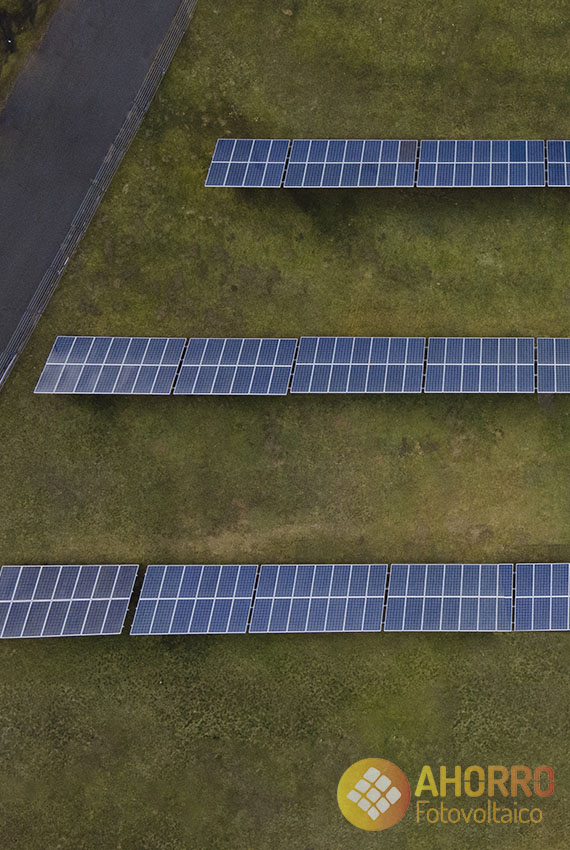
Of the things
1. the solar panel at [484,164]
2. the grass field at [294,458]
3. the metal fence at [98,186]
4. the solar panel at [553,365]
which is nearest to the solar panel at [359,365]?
the grass field at [294,458]

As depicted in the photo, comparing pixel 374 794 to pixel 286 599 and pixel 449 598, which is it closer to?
pixel 449 598

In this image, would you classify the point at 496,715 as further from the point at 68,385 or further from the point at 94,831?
the point at 68,385

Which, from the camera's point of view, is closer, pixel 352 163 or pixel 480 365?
pixel 480 365

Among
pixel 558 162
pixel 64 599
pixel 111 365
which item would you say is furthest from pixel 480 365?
pixel 64 599

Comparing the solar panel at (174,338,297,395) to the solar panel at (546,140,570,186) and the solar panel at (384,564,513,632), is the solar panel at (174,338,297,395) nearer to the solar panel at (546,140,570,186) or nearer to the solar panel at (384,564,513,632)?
the solar panel at (384,564,513,632)

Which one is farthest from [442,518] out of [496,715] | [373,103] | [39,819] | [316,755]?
[39,819]

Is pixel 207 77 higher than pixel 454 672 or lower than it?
higher
